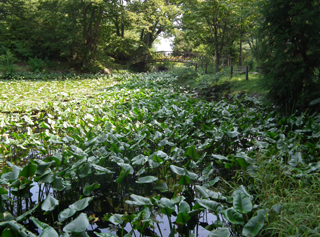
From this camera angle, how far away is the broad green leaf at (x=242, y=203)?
5.40ft

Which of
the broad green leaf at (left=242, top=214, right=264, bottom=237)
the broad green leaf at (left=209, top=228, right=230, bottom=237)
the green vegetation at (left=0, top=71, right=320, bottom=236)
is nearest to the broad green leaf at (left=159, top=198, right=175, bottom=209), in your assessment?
the green vegetation at (left=0, top=71, right=320, bottom=236)

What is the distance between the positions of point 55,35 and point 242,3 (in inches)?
449

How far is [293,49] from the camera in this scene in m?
4.25

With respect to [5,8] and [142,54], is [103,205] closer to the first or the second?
[5,8]

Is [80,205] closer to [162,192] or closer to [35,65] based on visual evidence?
[162,192]

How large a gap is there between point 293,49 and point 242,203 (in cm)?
353

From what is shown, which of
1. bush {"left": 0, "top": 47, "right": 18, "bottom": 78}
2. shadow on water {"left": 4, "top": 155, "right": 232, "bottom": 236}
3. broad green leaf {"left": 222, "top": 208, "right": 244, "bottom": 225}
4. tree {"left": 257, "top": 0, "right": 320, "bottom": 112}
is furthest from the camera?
bush {"left": 0, "top": 47, "right": 18, "bottom": 78}

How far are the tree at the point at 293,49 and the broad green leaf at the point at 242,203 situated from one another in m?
3.11

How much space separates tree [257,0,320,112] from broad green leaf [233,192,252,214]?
311 cm

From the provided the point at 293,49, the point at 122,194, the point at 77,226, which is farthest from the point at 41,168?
the point at 293,49

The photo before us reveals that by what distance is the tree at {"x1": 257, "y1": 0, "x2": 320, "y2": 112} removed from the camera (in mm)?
4066

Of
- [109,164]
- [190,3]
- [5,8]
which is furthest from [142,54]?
[109,164]

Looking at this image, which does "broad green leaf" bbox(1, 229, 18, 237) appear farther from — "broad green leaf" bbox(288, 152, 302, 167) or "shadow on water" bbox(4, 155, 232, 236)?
"broad green leaf" bbox(288, 152, 302, 167)

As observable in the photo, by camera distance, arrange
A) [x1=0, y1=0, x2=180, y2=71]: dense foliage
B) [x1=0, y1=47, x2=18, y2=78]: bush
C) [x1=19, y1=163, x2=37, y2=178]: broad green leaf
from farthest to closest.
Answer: [x1=0, y1=0, x2=180, y2=71]: dense foliage < [x1=0, y1=47, x2=18, y2=78]: bush < [x1=19, y1=163, x2=37, y2=178]: broad green leaf
